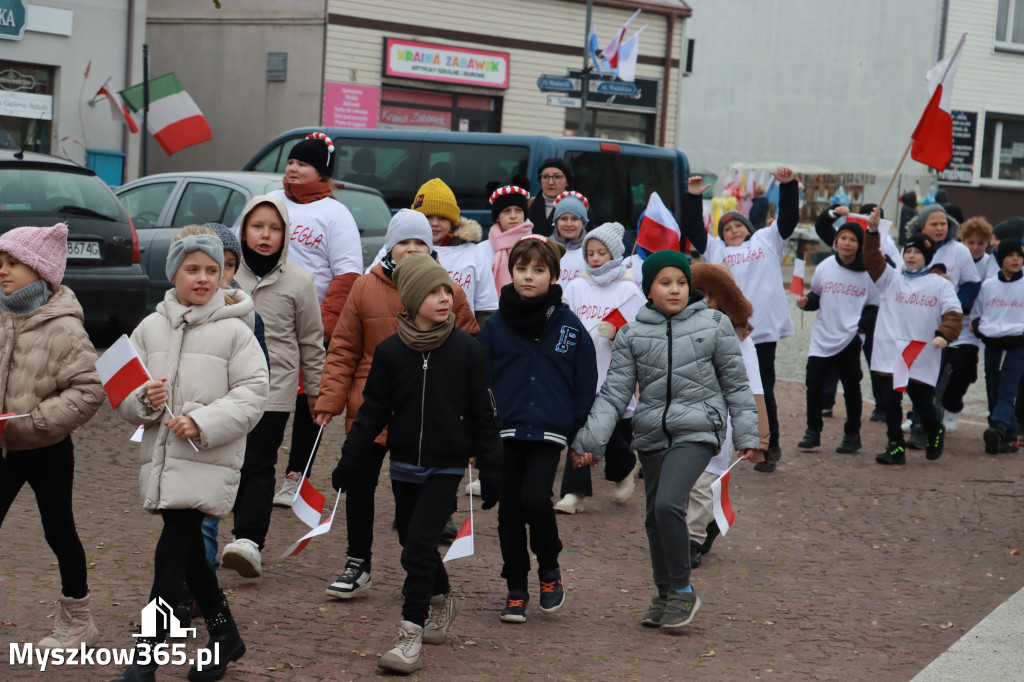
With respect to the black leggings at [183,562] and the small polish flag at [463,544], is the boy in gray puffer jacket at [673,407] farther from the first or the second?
the black leggings at [183,562]

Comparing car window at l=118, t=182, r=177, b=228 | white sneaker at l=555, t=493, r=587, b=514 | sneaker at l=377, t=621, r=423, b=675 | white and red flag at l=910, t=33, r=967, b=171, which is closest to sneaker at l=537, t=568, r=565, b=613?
sneaker at l=377, t=621, r=423, b=675

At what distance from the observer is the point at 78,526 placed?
22.0 feet

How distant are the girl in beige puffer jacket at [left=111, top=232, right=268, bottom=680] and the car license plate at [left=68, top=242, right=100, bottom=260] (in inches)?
214

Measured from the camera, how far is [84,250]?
9.98m

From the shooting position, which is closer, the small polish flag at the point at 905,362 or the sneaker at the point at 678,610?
the sneaker at the point at 678,610

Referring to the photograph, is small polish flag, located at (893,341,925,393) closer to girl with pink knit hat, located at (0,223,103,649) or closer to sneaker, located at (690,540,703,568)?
sneaker, located at (690,540,703,568)

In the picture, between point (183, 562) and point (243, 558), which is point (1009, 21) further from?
point (183, 562)

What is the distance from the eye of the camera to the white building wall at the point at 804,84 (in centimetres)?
3650

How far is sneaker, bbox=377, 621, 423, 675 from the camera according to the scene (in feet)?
16.1

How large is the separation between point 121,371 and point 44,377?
36 cm

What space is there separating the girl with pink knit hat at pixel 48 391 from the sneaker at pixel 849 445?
6977 millimetres

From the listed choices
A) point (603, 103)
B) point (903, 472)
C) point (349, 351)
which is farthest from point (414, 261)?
point (603, 103)

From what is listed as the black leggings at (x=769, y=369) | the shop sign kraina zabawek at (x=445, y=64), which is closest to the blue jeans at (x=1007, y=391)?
the black leggings at (x=769, y=369)

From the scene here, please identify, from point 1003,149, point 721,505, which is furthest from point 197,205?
point 1003,149
